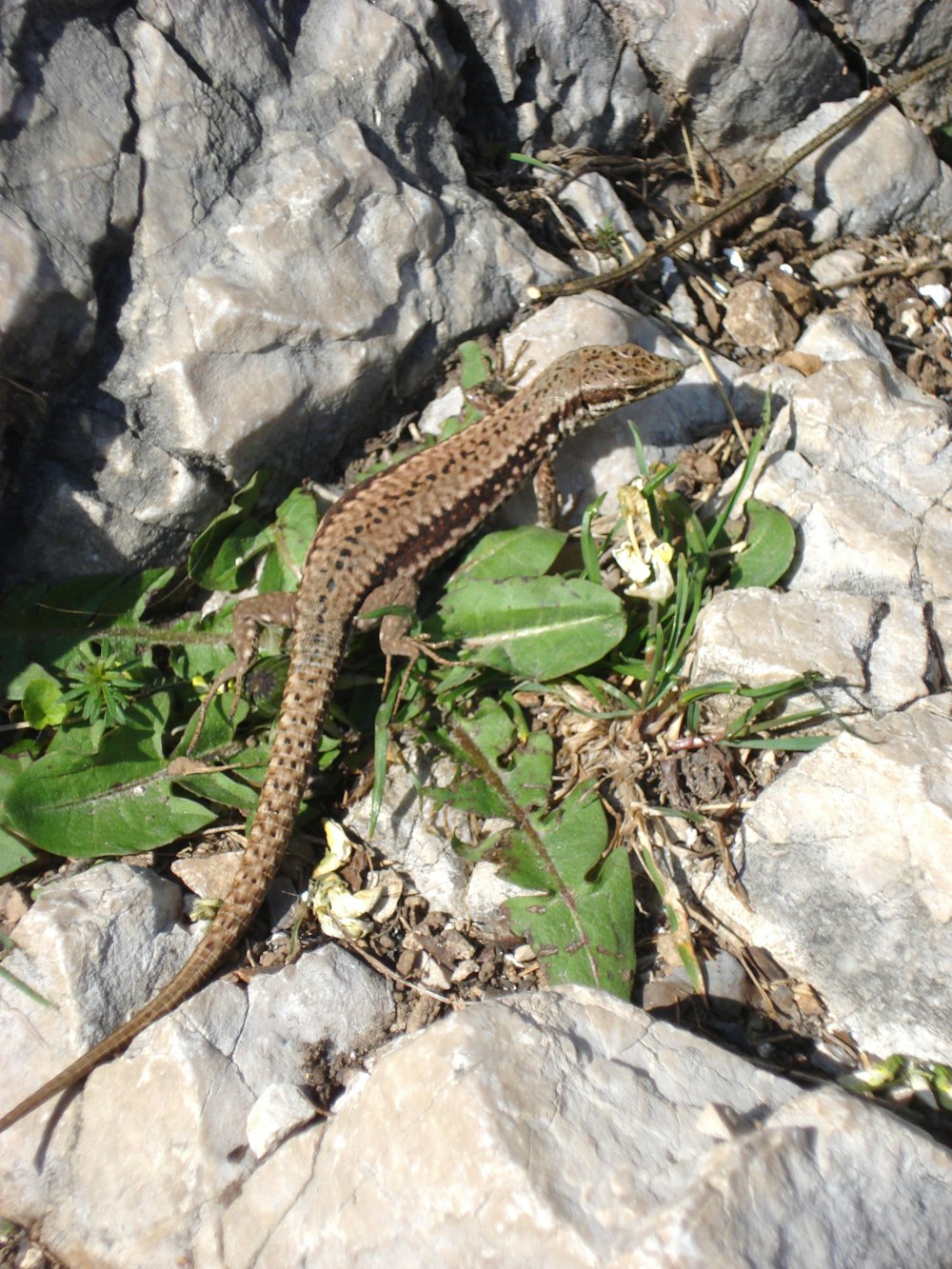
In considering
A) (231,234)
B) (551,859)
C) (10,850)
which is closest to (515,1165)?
(551,859)

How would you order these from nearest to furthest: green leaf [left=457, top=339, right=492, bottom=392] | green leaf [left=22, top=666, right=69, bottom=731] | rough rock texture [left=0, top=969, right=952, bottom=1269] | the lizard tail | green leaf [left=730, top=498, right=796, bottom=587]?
rough rock texture [left=0, top=969, right=952, bottom=1269] → the lizard tail → green leaf [left=22, top=666, right=69, bottom=731] → green leaf [left=730, top=498, right=796, bottom=587] → green leaf [left=457, top=339, right=492, bottom=392]

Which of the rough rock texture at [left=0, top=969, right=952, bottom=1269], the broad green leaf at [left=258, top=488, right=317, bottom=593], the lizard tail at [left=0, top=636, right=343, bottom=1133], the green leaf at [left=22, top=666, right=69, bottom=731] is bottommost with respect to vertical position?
the rough rock texture at [left=0, top=969, right=952, bottom=1269]

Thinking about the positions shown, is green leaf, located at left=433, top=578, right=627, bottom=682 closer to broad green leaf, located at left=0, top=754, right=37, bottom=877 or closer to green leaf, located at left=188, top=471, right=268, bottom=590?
green leaf, located at left=188, top=471, right=268, bottom=590

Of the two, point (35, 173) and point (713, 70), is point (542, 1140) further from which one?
point (713, 70)

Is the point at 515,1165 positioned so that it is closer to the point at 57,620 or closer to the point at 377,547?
the point at 377,547

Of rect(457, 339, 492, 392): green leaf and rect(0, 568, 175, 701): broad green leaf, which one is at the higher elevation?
rect(457, 339, 492, 392): green leaf

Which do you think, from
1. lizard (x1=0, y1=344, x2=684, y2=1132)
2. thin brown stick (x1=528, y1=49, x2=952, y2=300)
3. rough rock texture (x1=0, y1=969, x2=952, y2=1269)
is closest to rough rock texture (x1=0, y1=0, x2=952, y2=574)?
lizard (x1=0, y1=344, x2=684, y2=1132)
